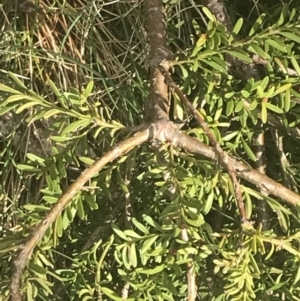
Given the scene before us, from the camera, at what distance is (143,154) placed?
0.69 meters

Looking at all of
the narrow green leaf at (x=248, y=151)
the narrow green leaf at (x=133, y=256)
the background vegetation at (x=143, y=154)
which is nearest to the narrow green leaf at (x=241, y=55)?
the background vegetation at (x=143, y=154)

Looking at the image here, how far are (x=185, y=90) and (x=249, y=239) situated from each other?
0.20 m

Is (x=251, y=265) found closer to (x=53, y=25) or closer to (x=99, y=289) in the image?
(x=99, y=289)

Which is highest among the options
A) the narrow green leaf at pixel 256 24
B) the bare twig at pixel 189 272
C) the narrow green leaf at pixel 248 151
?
the narrow green leaf at pixel 256 24

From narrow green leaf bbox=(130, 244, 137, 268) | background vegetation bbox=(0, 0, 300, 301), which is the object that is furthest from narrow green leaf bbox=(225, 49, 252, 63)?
narrow green leaf bbox=(130, 244, 137, 268)

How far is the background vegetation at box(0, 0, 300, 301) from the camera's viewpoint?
2.01 feet

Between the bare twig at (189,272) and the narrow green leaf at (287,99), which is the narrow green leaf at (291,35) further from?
the bare twig at (189,272)

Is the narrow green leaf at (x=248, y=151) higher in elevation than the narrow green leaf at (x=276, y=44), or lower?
lower

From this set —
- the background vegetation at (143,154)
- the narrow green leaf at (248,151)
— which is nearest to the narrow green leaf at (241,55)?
the background vegetation at (143,154)

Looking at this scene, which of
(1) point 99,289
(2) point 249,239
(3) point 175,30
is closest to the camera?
(2) point 249,239

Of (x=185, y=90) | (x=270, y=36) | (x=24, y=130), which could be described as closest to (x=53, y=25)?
(x=24, y=130)

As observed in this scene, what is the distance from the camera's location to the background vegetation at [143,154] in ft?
2.01

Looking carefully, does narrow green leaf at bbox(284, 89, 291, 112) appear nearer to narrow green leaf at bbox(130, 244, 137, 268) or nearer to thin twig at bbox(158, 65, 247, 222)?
thin twig at bbox(158, 65, 247, 222)

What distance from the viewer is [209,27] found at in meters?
0.61
